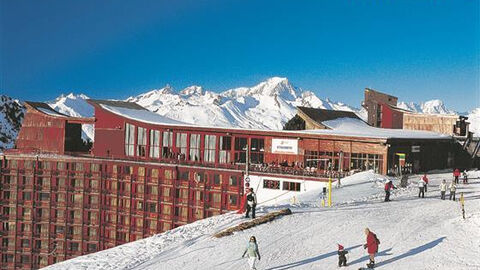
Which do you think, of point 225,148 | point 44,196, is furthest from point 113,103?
point 225,148

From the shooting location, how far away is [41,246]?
65.1 meters

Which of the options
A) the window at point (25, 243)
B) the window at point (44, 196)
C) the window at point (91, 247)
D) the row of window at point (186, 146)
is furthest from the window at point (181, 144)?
the window at point (25, 243)

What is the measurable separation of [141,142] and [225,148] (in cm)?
1209

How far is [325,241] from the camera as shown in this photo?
2589 centimetres

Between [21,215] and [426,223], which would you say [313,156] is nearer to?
[426,223]

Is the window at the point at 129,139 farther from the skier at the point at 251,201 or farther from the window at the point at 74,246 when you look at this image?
the skier at the point at 251,201

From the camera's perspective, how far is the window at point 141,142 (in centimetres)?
6575

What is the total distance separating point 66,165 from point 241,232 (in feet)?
143

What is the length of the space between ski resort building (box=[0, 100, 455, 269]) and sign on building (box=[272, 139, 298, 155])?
0.11 m

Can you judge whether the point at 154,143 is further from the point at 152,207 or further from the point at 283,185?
the point at 283,185

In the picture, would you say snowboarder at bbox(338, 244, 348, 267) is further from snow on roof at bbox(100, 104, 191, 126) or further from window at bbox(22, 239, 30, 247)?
window at bbox(22, 239, 30, 247)

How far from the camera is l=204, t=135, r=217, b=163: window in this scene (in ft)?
201

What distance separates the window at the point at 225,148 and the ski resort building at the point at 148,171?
152 mm

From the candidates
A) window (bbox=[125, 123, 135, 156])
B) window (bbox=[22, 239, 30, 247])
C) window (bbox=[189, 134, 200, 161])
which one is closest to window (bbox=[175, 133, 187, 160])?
window (bbox=[189, 134, 200, 161])
